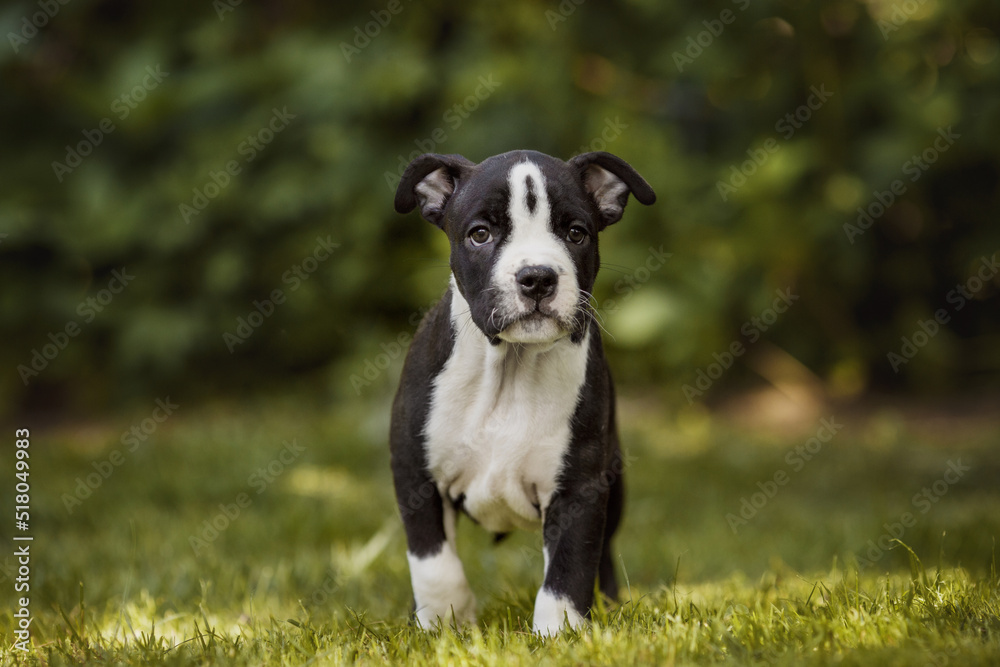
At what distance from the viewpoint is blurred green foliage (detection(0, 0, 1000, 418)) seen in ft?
26.5

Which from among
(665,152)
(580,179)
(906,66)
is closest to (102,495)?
(580,179)

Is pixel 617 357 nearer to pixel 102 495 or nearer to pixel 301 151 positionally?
pixel 301 151

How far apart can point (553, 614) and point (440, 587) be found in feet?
1.43

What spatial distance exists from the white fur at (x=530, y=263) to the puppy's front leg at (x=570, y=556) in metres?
0.62

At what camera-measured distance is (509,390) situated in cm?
337

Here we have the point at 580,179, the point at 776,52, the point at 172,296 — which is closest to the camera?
the point at 580,179

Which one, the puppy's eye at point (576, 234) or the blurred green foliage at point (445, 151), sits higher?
the puppy's eye at point (576, 234)

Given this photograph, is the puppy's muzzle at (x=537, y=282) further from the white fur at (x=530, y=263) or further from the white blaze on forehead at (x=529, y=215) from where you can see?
the white blaze on forehead at (x=529, y=215)

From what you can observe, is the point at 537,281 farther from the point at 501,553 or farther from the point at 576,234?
the point at 501,553

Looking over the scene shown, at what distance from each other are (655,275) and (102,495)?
14.8 feet

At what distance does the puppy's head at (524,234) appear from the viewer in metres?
3.01

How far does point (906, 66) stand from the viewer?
845 cm

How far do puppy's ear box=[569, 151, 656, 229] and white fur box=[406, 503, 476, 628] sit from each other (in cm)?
128

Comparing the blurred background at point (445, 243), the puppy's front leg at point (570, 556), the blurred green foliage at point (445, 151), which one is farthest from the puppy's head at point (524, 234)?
the blurred green foliage at point (445, 151)
